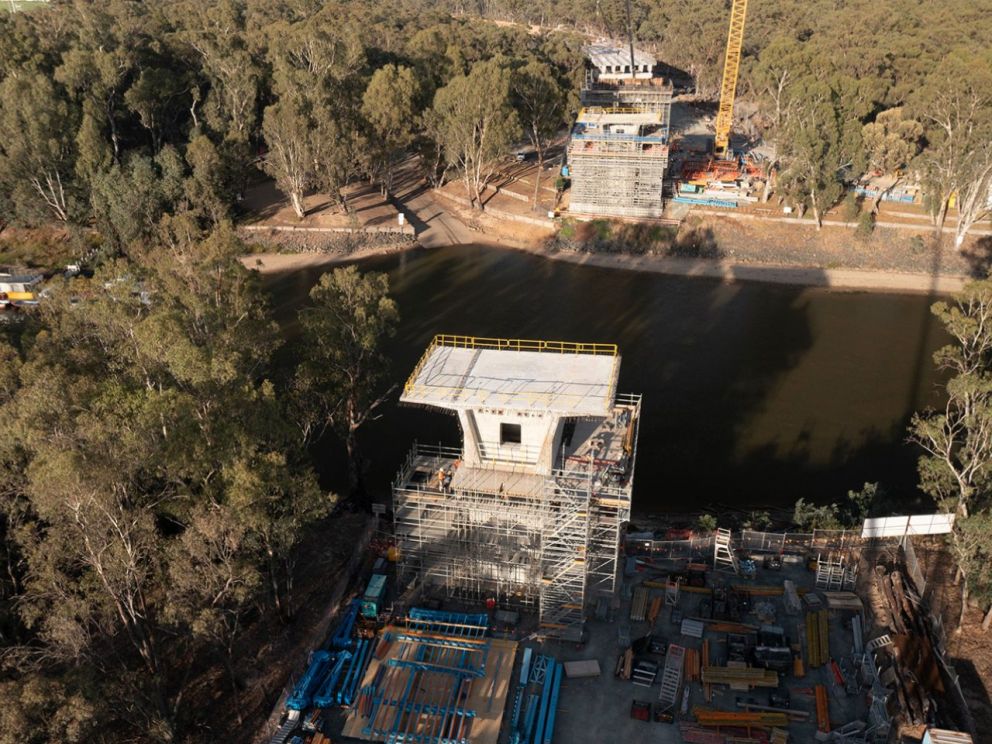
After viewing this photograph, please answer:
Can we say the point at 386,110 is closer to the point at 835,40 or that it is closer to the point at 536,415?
the point at 536,415

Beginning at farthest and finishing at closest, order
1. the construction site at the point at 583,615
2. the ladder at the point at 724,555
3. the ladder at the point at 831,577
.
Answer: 1. the ladder at the point at 724,555
2. the ladder at the point at 831,577
3. the construction site at the point at 583,615

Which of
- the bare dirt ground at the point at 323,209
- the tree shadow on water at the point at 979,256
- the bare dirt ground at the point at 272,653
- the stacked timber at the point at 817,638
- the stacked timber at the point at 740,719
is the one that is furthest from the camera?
the bare dirt ground at the point at 323,209

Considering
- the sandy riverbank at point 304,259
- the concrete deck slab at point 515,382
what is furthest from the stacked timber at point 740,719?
the sandy riverbank at point 304,259

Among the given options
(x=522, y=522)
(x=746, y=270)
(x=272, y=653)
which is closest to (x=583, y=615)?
(x=522, y=522)

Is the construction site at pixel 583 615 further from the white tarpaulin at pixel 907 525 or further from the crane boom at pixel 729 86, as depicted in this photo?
the crane boom at pixel 729 86

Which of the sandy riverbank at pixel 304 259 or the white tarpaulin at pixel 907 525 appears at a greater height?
the sandy riverbank at pixel 304 259

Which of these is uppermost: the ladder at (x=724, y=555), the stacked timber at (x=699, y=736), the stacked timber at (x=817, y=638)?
the ladder at (x=724, y=555)

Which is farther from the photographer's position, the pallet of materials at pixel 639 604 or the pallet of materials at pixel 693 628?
the pallet of materials at pixel 639 604
